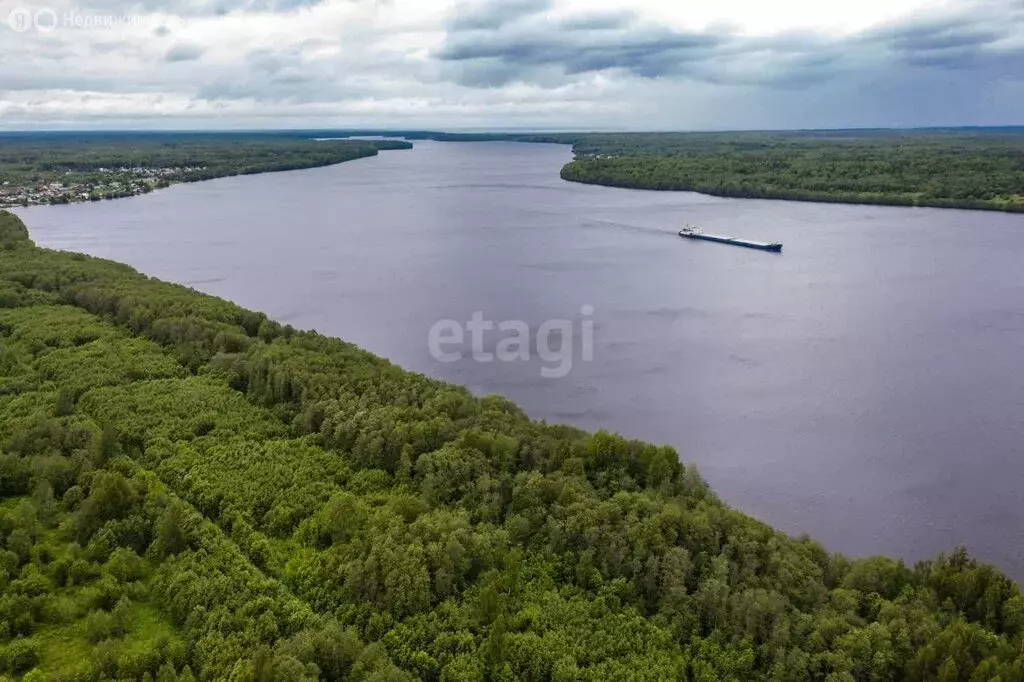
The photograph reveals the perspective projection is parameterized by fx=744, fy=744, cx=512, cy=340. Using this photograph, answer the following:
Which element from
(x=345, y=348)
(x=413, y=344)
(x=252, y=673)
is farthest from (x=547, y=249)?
(x=252, y=673)

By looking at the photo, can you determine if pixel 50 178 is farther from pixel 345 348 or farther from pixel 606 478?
pixel 606 478

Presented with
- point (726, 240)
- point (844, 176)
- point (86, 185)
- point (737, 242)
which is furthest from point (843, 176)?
point (86, 185)

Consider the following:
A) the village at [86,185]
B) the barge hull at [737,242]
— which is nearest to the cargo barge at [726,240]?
the barge hull at [737,242]

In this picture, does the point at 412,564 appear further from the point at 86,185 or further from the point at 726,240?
the point at 86,185

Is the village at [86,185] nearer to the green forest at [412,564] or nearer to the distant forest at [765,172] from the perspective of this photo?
the distant forest at [765,172]

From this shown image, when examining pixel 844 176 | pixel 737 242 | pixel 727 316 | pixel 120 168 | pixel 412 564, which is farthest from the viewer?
pixel 120 168
